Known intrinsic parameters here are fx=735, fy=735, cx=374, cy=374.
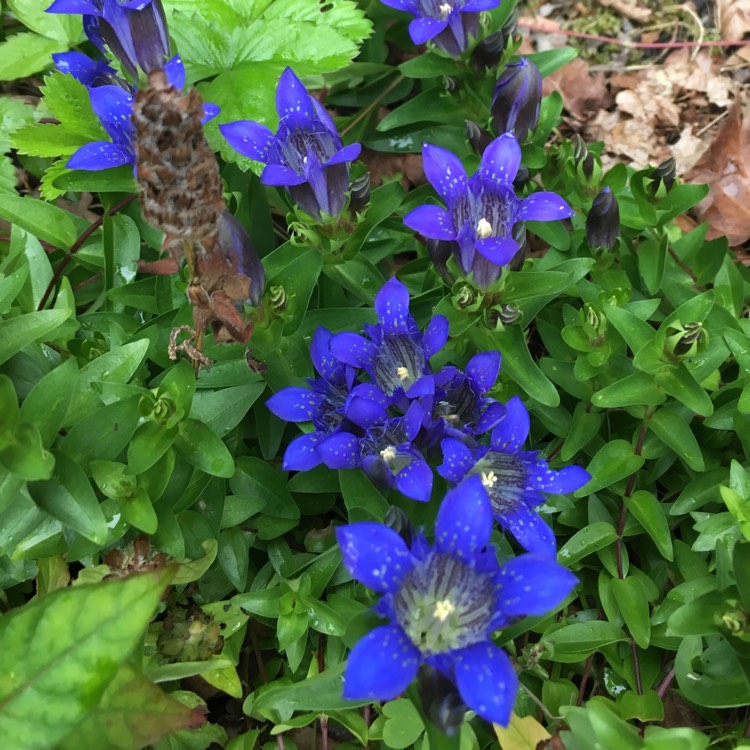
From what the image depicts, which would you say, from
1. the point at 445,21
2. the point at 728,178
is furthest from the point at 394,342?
the point at 728,178

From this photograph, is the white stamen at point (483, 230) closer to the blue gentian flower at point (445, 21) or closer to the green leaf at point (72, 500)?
the blue gentian flower at point (445, 21)

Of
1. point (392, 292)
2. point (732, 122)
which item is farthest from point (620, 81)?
point (392, 292)

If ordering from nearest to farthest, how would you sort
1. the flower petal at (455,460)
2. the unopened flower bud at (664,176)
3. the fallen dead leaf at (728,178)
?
1. the flower petal at (455,460)
2. the unopened flower bud at (664,176)
3. the fallen dead leaf at (728,178)

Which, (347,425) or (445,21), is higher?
(445,21)

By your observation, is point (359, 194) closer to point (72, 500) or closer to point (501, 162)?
point (501, 162)

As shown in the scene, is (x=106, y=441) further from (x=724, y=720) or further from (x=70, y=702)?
(x=724, y=720)

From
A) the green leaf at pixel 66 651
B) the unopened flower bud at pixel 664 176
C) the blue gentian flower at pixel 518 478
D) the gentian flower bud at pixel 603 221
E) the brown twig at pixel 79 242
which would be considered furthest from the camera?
the brown twig at pixel 79 242

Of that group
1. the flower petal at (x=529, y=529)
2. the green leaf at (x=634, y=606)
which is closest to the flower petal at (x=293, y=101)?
the flower petal at (x=529, y=529)
